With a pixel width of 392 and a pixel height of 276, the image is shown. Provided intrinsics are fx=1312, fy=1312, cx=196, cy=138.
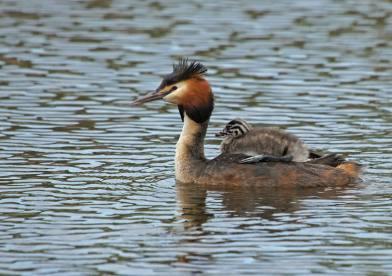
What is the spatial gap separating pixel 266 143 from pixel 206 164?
2.40 feet

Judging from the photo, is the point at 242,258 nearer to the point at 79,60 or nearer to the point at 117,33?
the point at 79,60

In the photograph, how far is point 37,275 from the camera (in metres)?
10.9

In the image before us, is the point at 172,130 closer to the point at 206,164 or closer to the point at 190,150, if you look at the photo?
the point at 190,150

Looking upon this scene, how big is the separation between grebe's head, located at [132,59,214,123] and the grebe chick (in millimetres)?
396

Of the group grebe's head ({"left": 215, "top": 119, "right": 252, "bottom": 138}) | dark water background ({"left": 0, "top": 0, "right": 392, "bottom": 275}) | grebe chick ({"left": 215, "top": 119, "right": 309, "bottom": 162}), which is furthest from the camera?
grebe's head ({"left": 215, "top": 119, "right": 252, "bottom": 138})

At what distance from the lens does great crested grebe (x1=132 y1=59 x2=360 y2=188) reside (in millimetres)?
14781

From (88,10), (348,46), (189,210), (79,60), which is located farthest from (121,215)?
(88,10)

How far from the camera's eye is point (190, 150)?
15.3 meters

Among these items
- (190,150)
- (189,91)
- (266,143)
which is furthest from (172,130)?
(266,143)

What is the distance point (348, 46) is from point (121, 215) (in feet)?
38.6

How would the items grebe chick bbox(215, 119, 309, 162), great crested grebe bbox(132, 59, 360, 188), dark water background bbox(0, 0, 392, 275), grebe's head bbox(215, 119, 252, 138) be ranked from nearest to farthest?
dark water background bbox(0, 0, 392, 275)
great crested grebe bbox(132, 59, 360, 188)
grebe chick bbox(215, 119, 309, 162)
grebe's head bbox(215, 119, 252, 138)

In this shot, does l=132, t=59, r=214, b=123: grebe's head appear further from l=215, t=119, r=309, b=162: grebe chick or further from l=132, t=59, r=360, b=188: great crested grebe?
l=215, t=119, r=309, b=162: grebe chick

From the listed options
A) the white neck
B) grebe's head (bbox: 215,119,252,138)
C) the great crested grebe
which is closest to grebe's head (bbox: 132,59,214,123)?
the great crested grebe

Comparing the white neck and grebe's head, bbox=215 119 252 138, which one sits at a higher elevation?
grebe's head, bbox=215 119 252 138
